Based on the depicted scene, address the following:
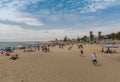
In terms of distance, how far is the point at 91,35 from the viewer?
360 feet

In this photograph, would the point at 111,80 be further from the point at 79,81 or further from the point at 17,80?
the point at 17,80

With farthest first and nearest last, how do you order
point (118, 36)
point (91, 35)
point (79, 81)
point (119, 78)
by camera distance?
1. point (91, 35)
2. point (118, 36)
3. point (119, 78)
4. point (79, 81)

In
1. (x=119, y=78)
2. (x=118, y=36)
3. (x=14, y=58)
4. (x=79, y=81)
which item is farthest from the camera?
(x=118, y=36)

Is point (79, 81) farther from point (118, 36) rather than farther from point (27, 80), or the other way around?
point (118, 36)

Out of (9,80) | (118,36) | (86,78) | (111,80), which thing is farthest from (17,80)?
(118,36)

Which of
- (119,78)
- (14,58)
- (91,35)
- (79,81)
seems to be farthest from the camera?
(91,35)

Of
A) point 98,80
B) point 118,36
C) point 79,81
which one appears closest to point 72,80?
point 79,81

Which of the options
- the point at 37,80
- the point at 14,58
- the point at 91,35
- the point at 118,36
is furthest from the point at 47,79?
the point at 91,35

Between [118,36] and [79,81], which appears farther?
[118,36]

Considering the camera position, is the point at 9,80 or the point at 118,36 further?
the point at 118,36

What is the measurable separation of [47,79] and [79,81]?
2403 millimetres

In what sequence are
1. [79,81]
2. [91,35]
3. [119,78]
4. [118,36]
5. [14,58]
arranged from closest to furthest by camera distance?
1. [79,81]
2. [119,78]
3. [14,58]
4. [118,36]
5. [91,35]

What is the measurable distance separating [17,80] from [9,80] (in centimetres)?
60

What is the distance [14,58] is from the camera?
32531mm
